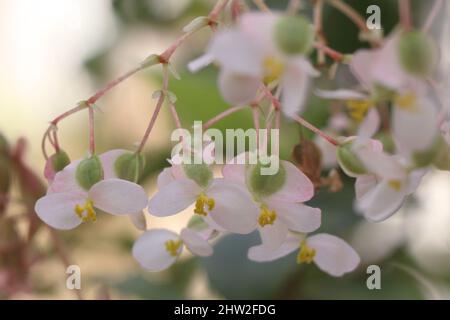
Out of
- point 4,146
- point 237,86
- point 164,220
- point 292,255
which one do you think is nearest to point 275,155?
point 237,86

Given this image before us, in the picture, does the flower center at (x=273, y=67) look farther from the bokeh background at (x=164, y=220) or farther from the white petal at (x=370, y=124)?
the bokeh background at (x=164, y=220)

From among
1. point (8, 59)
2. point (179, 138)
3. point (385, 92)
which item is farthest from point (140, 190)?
point (8, 59)

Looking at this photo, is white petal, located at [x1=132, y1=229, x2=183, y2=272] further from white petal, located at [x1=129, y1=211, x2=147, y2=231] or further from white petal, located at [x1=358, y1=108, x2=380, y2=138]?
white petal, located at [x1=358, y1=108, x2=380, y2=138]

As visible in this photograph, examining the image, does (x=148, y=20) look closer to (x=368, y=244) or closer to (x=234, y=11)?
(x=368, y=244)

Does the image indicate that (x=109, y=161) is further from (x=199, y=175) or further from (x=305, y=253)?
(x=305, y=253)

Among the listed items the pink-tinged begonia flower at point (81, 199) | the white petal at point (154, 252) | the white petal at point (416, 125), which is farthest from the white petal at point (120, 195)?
the white petal at point (416, 125)

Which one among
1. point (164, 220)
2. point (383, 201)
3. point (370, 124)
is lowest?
point (383, 201)

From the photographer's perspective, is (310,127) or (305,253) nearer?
(310,127)
